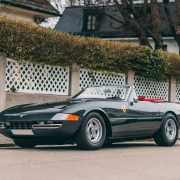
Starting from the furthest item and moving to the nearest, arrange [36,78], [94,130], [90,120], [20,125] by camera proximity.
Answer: [36,78]
[94,130]
[90,120]
[20,125]

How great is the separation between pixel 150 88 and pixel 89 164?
13.8 m

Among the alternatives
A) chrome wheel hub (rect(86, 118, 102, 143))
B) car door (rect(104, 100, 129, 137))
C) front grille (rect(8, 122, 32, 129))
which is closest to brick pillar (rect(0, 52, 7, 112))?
car door (rect(104, 100, 129, 137))

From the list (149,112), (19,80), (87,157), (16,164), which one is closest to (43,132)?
(87,157)

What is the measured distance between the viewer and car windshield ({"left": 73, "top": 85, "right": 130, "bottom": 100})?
11914 millimetres

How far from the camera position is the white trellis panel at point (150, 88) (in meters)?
21.7

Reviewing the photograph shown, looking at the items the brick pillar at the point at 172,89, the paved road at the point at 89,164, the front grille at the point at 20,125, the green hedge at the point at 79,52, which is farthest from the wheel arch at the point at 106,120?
the brick pillar at the point at 172,89

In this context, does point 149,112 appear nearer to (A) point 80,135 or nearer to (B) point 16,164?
(A) point 80,135

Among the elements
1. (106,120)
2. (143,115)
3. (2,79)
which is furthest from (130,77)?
(106,120)

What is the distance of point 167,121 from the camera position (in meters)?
12.7

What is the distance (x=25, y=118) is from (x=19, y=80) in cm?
609

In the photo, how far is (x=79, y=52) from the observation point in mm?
18359

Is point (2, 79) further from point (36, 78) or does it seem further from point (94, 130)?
point (94, 130)

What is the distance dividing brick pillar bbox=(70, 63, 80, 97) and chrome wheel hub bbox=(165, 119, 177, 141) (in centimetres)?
602

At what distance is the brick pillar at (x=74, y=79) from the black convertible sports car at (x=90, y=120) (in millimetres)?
6024
